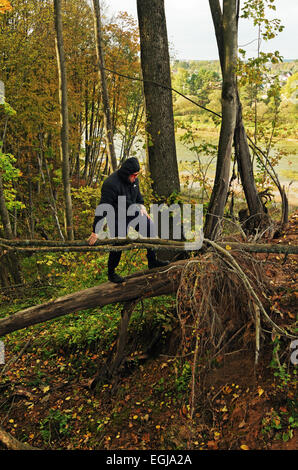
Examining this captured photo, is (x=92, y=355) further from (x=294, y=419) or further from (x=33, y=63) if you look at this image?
(x=33, y=63)

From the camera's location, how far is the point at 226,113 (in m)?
6.01

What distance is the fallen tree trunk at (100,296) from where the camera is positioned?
16.4 feet

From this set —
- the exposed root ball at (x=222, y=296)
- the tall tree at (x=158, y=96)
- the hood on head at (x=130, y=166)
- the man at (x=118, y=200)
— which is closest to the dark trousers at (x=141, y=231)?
the man at (x=118, y=200)

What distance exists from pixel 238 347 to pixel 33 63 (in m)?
11.9

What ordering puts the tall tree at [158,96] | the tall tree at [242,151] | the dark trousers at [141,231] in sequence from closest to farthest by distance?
1. the dark trousers at [141,231]
2. the tall tree at [242,151]
3. the tall tree at [158,96]

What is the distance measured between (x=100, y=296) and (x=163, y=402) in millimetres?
1671

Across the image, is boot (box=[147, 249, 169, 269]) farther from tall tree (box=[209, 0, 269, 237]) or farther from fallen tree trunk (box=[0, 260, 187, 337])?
tall tree (box=[209, 0, 269, 237])

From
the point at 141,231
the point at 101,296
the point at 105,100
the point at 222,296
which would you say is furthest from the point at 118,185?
the point at 105,100

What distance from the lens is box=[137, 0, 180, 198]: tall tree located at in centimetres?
628

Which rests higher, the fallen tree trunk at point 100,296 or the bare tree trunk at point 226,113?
the bare tree trunk at point 226,113

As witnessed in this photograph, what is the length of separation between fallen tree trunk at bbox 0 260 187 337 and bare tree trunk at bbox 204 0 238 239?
3.85 feet

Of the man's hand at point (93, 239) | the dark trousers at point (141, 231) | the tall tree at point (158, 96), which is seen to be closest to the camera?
the man's hand at point (93, 239)

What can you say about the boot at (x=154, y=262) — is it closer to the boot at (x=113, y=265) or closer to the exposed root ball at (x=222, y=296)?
the boot at (x=113, y=265)

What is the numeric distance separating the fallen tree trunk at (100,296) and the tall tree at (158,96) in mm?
1961
